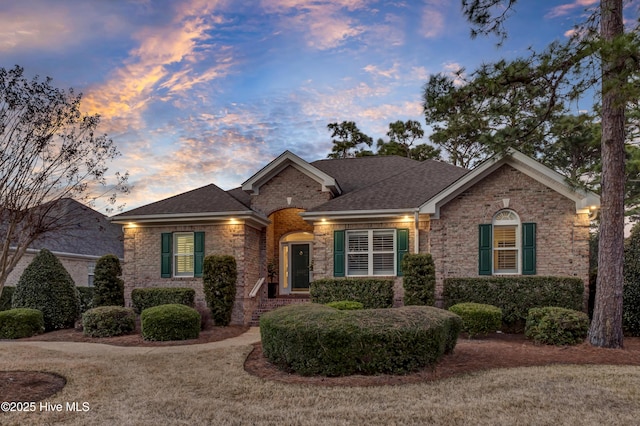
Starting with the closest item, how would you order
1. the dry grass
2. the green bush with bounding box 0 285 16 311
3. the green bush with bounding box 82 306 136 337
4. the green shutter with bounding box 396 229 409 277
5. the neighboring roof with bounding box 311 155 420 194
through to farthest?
the dry grass, the green bush with bounding box 82 306 136 337, the green shutter with bounding box 396 229 409 277, the green bush with bounding box 0 285 16 311, the neighboring roof with bounding box 311 155 420 194

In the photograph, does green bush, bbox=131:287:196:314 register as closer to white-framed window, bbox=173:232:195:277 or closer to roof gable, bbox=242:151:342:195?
white-framed window, bbox=173:232:195:277

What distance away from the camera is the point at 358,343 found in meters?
7.66

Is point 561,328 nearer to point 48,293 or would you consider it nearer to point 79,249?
point 48,293

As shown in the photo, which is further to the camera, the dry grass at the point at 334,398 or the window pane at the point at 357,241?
the window pane at the point at 357,241

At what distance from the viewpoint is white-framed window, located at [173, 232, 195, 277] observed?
16.6m

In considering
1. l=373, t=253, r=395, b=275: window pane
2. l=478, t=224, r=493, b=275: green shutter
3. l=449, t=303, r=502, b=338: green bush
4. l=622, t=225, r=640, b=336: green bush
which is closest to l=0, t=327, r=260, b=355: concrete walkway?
l=373, t=253, r=395, b=275: window pane

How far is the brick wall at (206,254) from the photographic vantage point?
15969 millimetres

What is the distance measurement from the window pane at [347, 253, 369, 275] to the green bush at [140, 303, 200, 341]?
214 inches

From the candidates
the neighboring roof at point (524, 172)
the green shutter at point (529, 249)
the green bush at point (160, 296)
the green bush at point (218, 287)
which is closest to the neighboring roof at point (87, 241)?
the green bush at point (160, 296)

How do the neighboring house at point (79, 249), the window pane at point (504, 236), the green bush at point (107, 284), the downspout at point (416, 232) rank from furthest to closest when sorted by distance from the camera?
1. the neighboring house at point (79, 249)
2. the green bush at point (107, 284)
3. the downspout at point (416, 232)
4. the window pane at point (504, 236)

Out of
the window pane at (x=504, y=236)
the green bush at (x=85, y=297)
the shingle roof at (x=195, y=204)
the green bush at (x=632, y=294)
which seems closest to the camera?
the green bush at (x=632, y=294)

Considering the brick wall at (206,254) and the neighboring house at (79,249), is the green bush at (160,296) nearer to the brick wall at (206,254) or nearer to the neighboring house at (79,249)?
the brick wall at (206,254)

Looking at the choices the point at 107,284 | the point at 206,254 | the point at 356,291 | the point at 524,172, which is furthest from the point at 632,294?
the point at 107,284

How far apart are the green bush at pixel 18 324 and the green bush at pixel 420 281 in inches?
434
